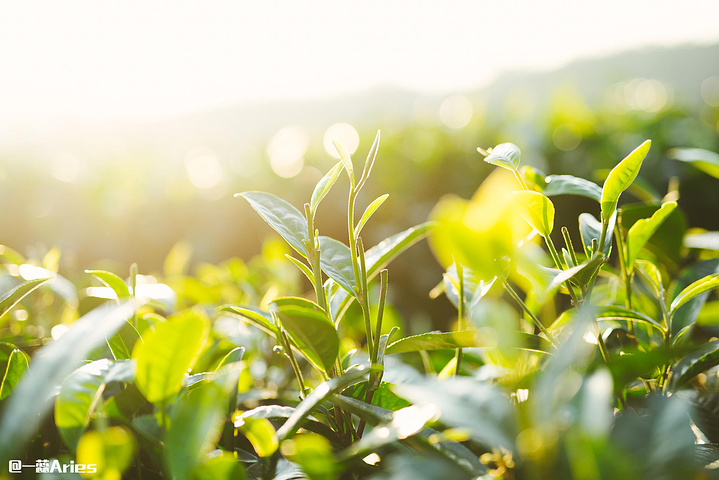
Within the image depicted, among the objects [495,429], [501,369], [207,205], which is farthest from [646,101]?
[495,429]

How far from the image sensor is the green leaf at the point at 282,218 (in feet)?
2.41

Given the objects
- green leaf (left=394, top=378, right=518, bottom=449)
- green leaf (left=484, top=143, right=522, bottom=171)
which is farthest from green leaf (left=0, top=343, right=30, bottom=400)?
green leaf (left=484, top=143, right=522, bottom=171)

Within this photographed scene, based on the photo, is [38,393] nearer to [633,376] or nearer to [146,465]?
[146,465]

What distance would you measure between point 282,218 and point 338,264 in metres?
0.13

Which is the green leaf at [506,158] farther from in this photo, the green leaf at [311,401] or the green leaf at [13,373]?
the green leaf at [13,373]

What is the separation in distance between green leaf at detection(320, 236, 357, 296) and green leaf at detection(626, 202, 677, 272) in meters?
0.49

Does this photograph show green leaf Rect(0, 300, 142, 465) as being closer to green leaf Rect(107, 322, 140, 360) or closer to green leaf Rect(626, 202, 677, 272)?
green leaf Rect(107, 322, 140, 360)

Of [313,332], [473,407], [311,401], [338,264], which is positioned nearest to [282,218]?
[338,264]

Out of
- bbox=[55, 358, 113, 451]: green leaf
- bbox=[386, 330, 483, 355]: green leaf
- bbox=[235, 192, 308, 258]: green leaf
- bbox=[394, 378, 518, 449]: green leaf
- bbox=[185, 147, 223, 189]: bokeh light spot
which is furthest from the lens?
bbox=[185, 147, 223, 189]: bokeh light spot

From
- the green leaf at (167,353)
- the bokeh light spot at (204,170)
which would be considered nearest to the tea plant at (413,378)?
the green leaf at (167,353)

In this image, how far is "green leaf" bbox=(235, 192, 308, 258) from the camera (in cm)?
73

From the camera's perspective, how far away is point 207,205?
3.24 metres

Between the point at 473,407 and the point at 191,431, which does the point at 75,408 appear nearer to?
the point at 191,431

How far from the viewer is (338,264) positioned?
760 millimetres
